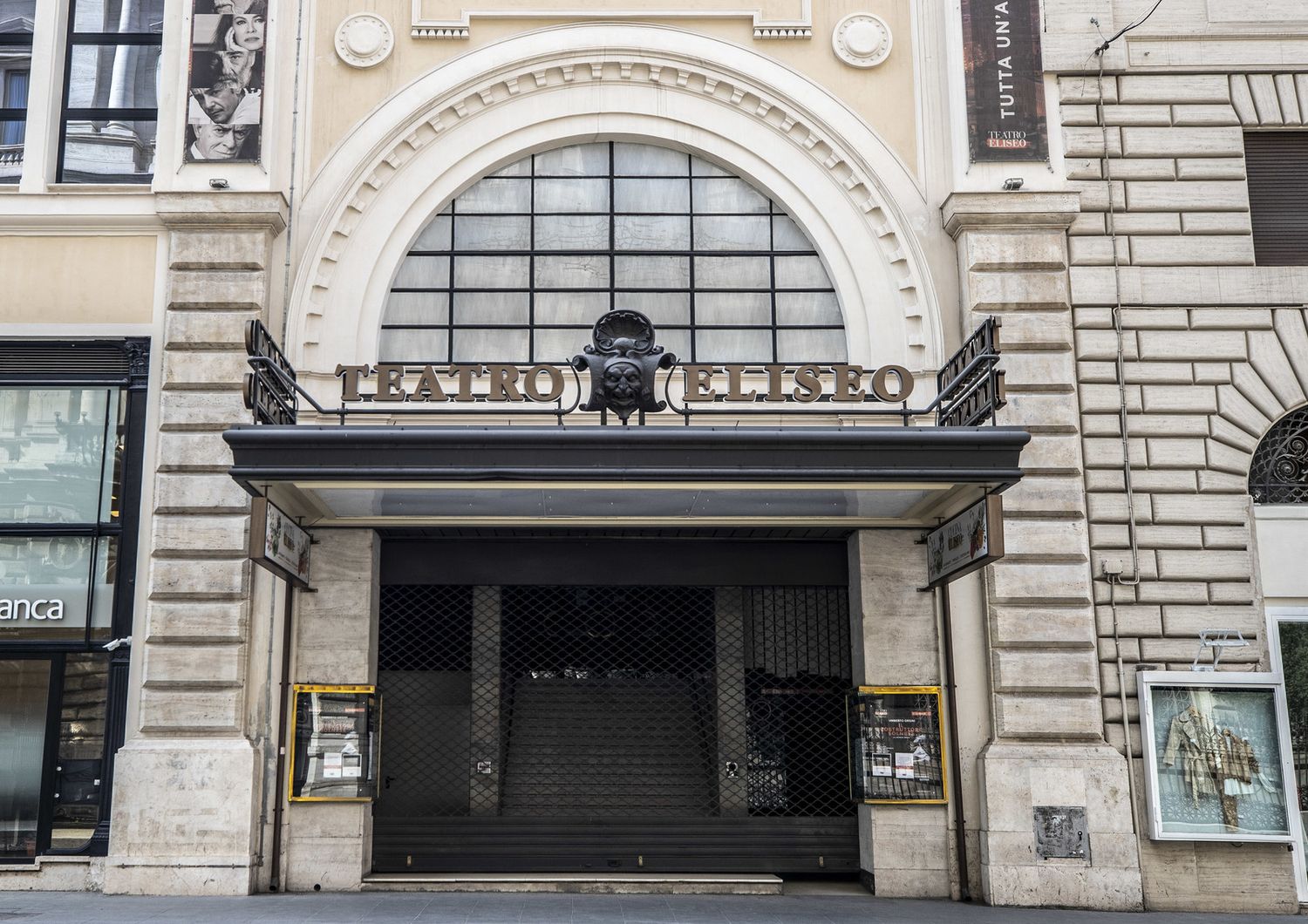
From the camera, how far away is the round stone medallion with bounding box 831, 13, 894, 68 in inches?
618

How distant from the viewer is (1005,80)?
15383 mm

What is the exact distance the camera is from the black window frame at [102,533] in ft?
46.1

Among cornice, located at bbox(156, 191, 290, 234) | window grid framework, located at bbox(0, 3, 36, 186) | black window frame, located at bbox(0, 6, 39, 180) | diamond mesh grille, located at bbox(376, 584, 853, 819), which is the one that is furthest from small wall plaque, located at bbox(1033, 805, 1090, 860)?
black window frame, located at bbox(0, 6, 39, 180)

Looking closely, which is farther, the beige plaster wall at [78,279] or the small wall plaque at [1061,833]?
the beige plaster wall at [78,279]

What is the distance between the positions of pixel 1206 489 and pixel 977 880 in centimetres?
513

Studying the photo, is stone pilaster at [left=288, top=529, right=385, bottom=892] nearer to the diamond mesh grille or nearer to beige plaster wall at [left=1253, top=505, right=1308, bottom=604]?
the diamond mesh grille

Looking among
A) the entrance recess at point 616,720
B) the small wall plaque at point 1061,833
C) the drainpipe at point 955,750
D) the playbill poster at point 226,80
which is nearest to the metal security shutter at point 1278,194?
the drainpipe at point 955,750

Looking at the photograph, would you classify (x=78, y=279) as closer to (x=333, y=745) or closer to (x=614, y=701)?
(x=333, y=745)

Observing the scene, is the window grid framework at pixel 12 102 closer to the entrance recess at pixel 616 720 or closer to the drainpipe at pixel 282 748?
the drainpipe at pixel 282 748

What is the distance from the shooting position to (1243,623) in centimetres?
1434

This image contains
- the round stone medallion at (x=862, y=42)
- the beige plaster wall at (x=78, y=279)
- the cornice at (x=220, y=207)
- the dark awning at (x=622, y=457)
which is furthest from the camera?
the round stone medallion at (x=862, y=42)

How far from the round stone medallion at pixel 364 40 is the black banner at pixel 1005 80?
704 cm

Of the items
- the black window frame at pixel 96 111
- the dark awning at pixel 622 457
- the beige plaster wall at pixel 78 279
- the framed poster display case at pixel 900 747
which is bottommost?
the framed poster display case at pixel 900 747

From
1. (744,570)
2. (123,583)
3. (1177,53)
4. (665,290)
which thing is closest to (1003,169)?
(1177,53)
